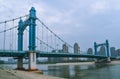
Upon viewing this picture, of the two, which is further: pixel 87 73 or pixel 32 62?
pixel 32 62

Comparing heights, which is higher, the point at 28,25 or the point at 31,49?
the point at 28,25

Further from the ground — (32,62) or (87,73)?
(32,62)

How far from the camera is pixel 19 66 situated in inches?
3580

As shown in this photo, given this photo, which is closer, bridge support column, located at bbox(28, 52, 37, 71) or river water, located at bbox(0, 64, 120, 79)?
river water, located at bbox(0, 64, 120, 79)

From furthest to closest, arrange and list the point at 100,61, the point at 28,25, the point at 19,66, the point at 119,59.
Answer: the point at 119,59 → the point at 100,61 → the point at 19,66 → the point at 28,25

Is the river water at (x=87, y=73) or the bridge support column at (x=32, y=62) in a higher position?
the bridge support column at (x=32, y=62)

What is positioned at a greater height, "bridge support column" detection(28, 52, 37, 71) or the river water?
"bridge support column" detection(28, 52, 37, 71)

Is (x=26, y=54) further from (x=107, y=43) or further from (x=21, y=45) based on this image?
(x=107, y=43)

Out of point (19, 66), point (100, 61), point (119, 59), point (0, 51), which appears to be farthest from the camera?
point (119, 59)

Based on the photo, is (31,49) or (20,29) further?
(20,29)

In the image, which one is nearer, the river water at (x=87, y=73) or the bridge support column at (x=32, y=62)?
the river water at (x=87, y=73)

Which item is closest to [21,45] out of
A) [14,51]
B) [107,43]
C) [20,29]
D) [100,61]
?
[20,29]

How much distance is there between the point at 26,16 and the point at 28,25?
12.0 ft

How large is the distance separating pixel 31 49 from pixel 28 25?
9.03 metres
